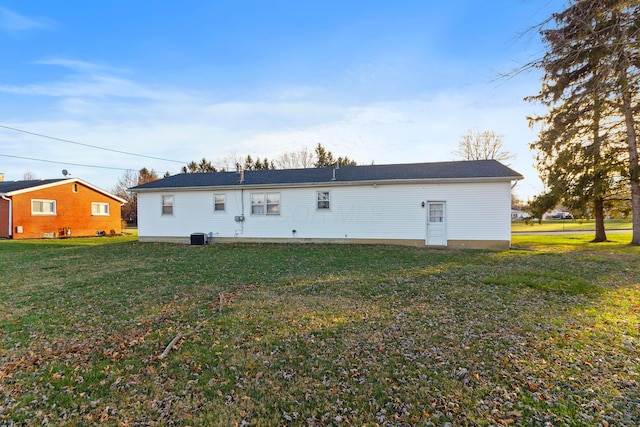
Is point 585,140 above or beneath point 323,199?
above

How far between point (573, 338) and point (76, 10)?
60.0ft

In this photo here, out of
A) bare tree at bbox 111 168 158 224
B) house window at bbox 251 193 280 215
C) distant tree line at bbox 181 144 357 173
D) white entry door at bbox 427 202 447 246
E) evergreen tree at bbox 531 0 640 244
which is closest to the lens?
evergreen tree at bbox 531 0 640 244

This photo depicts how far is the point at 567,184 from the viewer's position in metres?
17.1

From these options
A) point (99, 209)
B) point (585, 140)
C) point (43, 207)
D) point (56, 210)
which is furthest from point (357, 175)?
point (99, 209)

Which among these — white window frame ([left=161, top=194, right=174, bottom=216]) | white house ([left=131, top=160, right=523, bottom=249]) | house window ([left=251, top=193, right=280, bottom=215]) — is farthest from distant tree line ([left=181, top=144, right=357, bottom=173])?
house window ([left=251, top=193, right=280, bottom=215])

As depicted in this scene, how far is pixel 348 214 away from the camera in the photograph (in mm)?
15633

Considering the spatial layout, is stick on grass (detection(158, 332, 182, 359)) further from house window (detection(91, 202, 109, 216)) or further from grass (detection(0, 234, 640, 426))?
house window (detection(91, 202, 109, 216))

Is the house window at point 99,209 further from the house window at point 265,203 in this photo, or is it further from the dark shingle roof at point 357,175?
the house window at point 265,203

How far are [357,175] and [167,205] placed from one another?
1114 cm

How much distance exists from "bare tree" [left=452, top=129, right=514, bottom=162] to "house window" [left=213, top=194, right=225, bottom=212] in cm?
2855

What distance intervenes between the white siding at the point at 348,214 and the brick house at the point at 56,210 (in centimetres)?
1125

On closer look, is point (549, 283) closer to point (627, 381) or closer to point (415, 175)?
point (627, 381)

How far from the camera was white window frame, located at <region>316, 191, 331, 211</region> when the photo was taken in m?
15.9

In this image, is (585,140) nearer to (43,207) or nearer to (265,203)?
(265,203)
